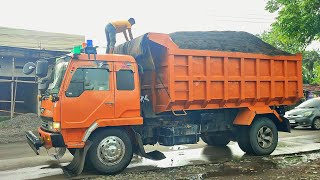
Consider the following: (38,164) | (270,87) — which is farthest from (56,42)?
(270,87)

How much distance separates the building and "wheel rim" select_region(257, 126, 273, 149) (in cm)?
1139

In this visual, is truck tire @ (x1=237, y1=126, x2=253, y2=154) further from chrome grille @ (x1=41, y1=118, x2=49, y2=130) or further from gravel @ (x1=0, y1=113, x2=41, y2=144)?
gravel @ (x1=0, y1=113, x2=41, y2=144)

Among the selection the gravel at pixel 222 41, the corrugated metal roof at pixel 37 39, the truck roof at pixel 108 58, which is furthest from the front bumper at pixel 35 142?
the corrugated metal roof at pixel 37 39

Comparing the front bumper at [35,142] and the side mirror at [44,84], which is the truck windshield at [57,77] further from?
the front bumper at [35,142]

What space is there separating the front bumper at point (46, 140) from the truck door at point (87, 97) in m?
0.26

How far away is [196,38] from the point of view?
8.27 metres

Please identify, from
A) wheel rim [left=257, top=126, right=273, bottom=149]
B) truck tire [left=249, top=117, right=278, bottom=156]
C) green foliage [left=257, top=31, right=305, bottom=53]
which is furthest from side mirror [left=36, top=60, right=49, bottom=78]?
green foliage [left=257, top=31, right=305, bottom=53]

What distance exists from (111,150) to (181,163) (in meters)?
1.93

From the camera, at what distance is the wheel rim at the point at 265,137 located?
851cm

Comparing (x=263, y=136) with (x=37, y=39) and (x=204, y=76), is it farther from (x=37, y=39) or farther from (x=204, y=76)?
(x=37, y=39)

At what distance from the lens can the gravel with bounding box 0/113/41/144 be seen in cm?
1286

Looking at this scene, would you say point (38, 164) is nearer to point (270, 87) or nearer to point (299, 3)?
point (270, 87)

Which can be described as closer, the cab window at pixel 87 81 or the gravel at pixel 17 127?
the cab window at pixel 87 81

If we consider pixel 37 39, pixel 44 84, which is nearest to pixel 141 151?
pixel 44 84
